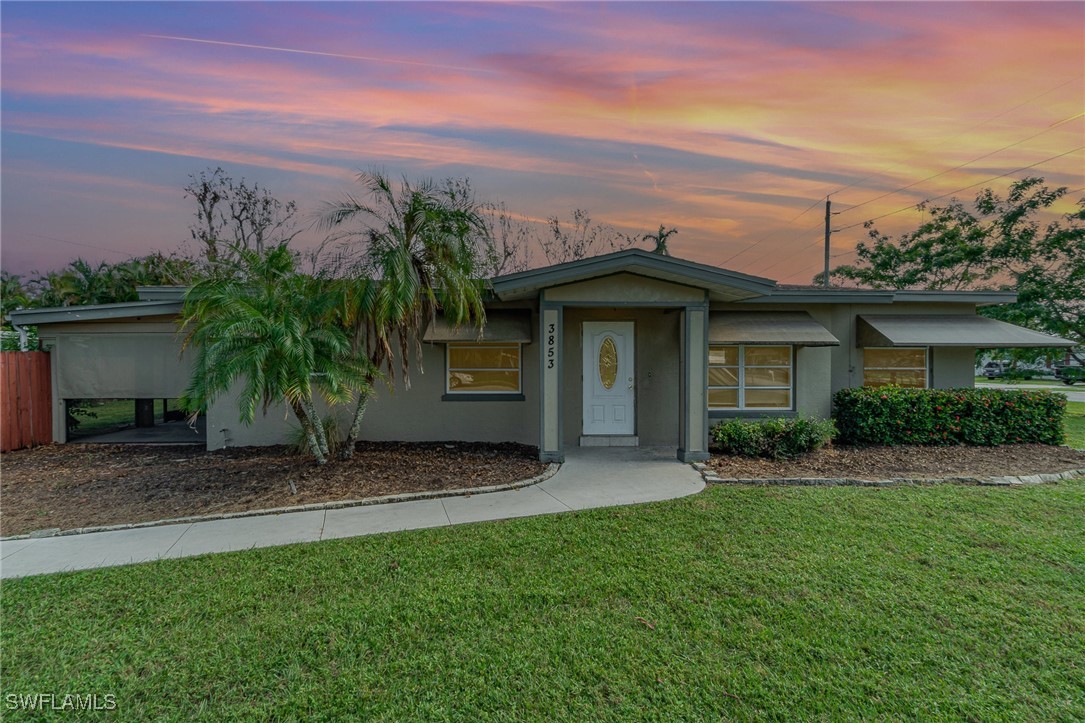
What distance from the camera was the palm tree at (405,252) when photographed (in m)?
7.26

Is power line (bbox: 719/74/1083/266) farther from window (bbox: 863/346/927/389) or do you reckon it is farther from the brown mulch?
the brown mulch

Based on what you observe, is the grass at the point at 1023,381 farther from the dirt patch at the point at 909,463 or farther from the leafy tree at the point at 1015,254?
the dirt patch at the point at 909,463

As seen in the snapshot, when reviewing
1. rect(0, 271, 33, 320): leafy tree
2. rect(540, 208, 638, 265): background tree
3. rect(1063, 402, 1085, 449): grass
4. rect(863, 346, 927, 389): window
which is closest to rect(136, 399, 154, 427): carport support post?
rect(0, 271, 33, 320): leafy tree

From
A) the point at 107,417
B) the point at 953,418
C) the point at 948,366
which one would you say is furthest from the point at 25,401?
the point at 948,366

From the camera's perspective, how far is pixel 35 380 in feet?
31.1

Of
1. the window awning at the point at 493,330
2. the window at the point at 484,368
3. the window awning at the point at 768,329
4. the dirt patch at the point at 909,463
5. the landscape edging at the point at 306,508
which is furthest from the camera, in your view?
the window at the point at 484,368

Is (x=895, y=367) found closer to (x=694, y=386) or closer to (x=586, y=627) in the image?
(x=694, y=386)

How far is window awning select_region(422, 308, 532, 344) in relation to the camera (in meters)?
8.98

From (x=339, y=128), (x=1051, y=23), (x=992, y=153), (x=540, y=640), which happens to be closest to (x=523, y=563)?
(x=540, y=640)

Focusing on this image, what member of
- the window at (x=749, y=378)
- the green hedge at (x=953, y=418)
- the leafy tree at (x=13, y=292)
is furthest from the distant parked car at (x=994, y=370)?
the leafy tree at (x=13, y=292)

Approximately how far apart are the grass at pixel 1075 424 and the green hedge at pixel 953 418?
3.49 ft

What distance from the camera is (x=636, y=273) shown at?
8.05 meters

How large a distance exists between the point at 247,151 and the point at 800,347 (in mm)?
13866

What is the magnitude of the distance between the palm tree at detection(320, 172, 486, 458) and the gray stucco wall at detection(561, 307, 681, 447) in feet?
8.10
